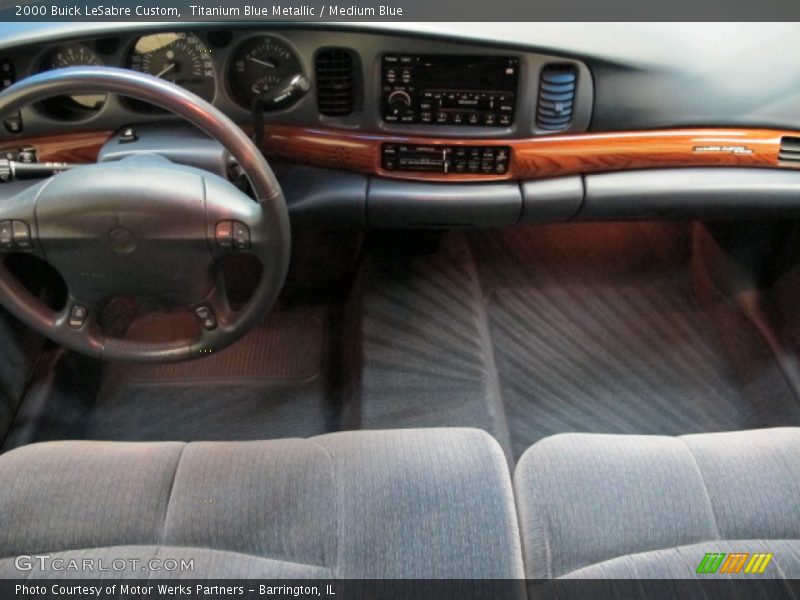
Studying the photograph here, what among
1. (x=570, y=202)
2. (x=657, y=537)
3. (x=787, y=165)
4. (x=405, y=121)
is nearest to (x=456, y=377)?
(x=570, y=202)

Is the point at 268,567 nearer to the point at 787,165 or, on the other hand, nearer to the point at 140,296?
the point at 140,296

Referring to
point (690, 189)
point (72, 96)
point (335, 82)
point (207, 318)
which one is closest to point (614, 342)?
point (690, 189)

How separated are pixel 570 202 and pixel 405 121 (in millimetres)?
386

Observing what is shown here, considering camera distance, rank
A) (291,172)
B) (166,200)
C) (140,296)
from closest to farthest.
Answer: (166,200) < (140,296) < (291,172)

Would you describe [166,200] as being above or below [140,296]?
above

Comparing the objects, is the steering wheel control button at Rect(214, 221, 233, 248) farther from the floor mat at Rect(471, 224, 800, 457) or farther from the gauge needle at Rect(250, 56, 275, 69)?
the floor mat at Rect(471, 224, 800, 457)

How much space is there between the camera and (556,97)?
1365mm

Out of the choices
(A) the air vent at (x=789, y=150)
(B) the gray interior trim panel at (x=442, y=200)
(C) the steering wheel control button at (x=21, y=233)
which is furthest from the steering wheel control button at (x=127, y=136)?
(A) the air vent at (x=789, y=150)

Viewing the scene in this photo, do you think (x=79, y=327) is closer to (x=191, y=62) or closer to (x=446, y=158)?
(x=191, y=62)

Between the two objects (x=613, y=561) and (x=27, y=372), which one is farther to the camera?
(x=27, y=372)

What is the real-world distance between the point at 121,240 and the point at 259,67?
467 millimetres

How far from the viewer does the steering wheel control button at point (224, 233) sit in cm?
108

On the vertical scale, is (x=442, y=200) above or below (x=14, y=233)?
below
